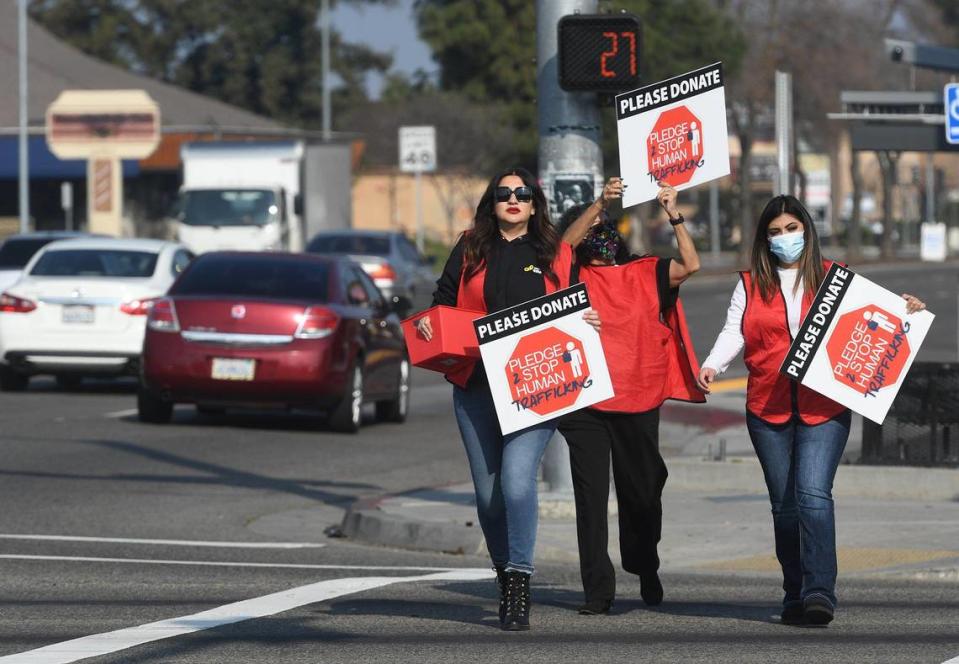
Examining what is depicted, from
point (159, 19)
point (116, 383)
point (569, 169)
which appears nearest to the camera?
point (569, 169)

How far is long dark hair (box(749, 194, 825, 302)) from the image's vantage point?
26.4 ft

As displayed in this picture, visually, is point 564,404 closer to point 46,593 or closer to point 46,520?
point 46,593

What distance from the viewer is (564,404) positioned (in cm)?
800

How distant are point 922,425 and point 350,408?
5.68 metres

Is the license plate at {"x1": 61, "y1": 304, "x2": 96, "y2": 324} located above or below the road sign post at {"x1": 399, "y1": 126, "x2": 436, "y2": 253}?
below

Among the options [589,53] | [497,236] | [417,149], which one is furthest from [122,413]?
[417,149]

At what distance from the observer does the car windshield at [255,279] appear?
17.1 meters

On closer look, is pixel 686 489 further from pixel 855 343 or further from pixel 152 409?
pixel 152 409

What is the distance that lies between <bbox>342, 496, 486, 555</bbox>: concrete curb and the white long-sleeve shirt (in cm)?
322

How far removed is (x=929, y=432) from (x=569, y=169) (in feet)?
10.4

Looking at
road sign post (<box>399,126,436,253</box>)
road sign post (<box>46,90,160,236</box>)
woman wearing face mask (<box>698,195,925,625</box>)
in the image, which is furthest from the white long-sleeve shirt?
road sign post (<box>46,90,160,236</box>)

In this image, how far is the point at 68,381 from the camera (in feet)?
73.3

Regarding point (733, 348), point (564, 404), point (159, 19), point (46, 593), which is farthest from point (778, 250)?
point (159, 19)

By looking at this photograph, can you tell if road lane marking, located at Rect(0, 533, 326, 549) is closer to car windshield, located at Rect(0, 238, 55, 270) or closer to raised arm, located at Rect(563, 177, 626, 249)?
raised arm, located at Rect(563, 177, 626, 249)
